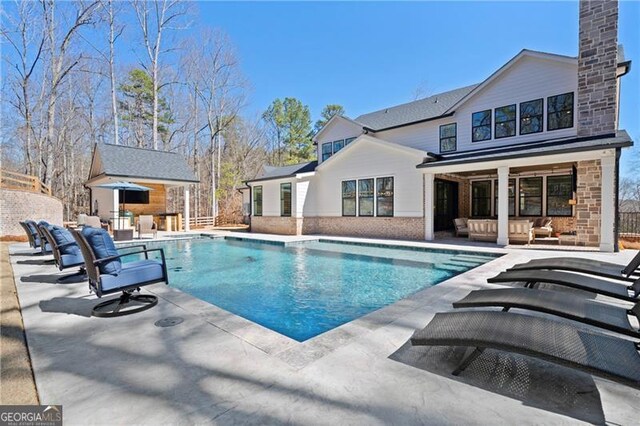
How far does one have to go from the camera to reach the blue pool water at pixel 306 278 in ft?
17.1

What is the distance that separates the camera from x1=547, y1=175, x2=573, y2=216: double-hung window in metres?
13.7

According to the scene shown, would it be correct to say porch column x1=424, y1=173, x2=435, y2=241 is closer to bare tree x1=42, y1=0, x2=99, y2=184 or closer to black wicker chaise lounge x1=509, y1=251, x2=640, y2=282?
black wicker chaise lounge x1=509, y1=251, x2=640, y2=282

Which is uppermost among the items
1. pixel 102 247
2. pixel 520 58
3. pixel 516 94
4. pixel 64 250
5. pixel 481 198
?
pixel 520 58

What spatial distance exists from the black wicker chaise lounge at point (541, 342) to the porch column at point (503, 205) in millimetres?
10060

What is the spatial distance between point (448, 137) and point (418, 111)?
2.95m

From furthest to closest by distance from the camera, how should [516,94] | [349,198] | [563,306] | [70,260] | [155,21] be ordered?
[155,21] → [349,198] → [516,94] → [70,260] → [563,306]

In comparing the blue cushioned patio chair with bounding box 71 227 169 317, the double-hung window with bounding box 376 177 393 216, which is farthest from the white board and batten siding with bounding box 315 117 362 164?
the blue cushioned patio chair with bounding box 71 227 169 317

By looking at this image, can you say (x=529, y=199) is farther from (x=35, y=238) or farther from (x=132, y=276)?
(x=35, y=238)

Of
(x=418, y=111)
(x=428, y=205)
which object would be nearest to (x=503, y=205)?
(x=428, y=205)

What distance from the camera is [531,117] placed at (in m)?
12.4

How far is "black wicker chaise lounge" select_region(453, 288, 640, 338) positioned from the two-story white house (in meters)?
8.40

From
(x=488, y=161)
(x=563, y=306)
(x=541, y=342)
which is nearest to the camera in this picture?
(x=541, y=342)

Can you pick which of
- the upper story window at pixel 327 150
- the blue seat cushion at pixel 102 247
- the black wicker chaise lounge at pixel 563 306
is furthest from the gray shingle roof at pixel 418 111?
the blue seat cushion at pixel 102 247

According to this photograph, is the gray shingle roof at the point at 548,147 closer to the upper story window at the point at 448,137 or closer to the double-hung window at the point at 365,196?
the upper story window at the point at 448,137
